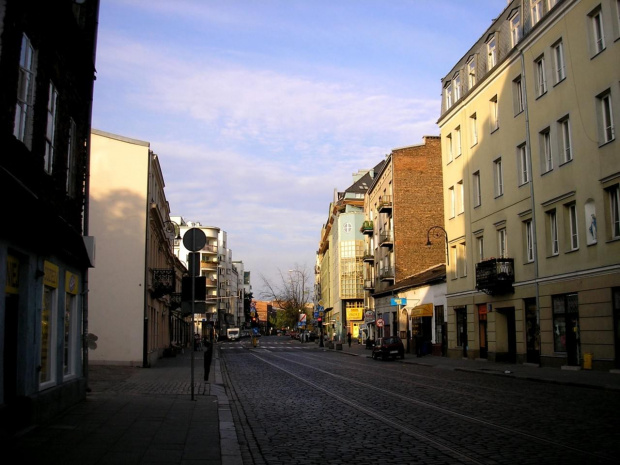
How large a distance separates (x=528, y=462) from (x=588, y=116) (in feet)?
66.4

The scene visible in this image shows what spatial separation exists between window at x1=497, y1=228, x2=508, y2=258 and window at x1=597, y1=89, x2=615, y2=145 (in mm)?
9582

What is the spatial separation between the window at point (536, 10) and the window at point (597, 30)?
3.99m

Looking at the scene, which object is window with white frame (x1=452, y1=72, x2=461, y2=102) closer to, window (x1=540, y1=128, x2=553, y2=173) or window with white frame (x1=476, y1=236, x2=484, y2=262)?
window with white frame (x1=476, y1=236, x2=484, y2=262)

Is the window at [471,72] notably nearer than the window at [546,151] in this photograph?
No

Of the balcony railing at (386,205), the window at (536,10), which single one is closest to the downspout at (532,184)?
the window at (536,10)

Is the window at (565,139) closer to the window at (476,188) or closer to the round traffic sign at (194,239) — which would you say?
the window at (476,188)

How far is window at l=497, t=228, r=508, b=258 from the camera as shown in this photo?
33.4 m

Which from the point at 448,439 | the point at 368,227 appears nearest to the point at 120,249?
the point at 448,439

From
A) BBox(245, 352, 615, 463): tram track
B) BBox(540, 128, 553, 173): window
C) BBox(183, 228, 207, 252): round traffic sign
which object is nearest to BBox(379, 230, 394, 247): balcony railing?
BBox(540, 128, 553, 173): window

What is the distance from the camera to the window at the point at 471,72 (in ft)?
122

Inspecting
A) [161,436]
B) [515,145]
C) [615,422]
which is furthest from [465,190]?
[161,436]

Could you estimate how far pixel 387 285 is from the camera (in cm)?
6038

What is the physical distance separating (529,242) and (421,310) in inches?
655

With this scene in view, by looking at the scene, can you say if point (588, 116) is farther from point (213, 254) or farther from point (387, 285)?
point (213, 254)
